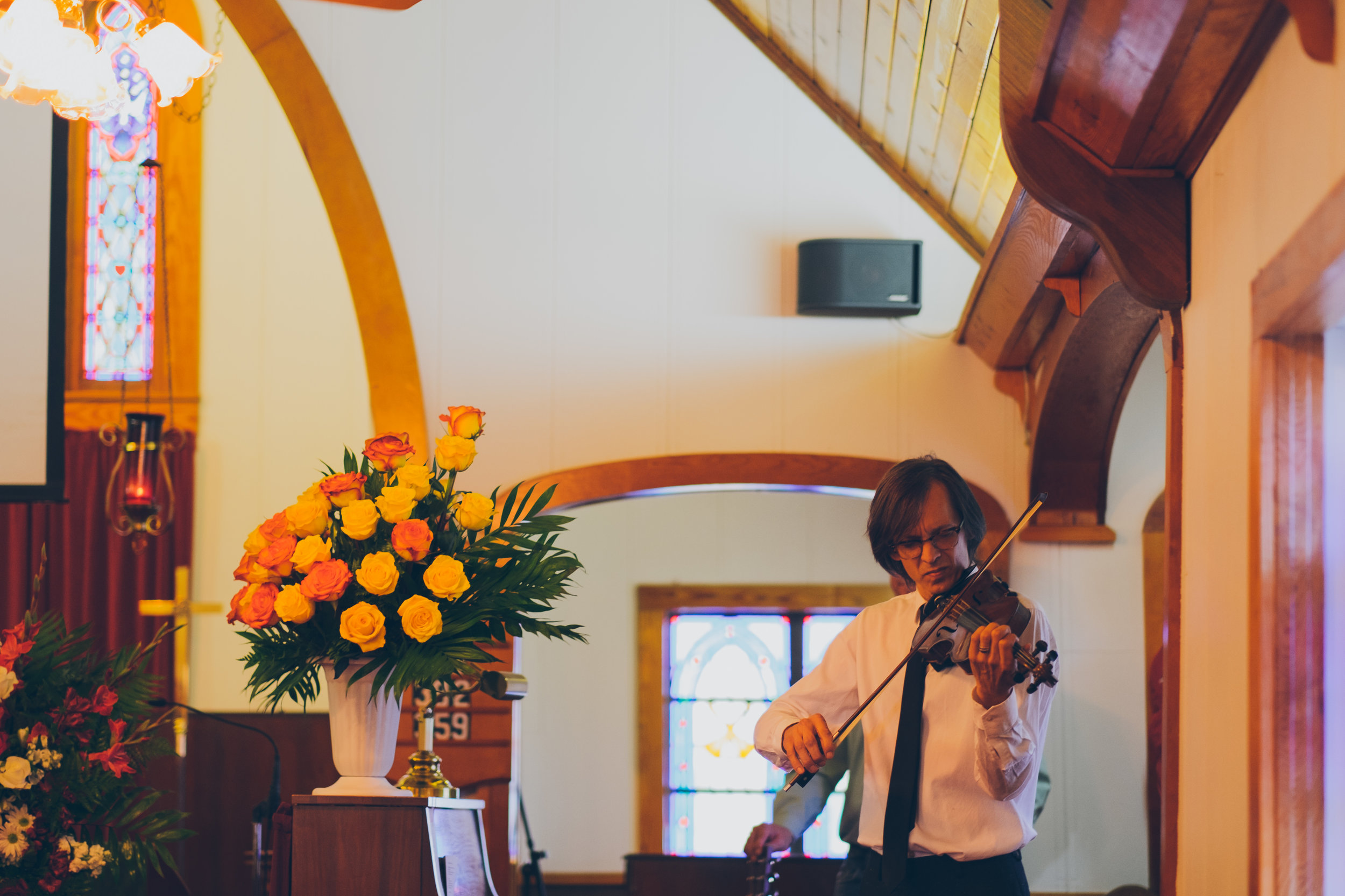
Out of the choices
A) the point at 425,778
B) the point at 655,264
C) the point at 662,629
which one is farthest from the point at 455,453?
the point at 662,629

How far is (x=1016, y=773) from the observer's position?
193cm

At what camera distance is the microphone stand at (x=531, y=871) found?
6.21 meters

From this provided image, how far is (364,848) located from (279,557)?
0.48 metres

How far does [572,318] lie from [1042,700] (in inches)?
125

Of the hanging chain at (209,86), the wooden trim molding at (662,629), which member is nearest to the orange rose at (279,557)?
the hanging chain at (209,86)

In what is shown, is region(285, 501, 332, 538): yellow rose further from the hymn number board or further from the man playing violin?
the hymn number board

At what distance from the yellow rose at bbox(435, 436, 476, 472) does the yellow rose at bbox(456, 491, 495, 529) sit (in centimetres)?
6

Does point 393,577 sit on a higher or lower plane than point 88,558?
higher

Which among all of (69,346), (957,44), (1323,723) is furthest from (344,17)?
(1323,723)

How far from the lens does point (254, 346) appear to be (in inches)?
221

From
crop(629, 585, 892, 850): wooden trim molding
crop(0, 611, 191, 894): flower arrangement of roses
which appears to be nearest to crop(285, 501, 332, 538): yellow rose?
crop(0, 611, 191, 894): flower arrangement of roses

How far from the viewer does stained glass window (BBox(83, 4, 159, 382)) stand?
235 inches

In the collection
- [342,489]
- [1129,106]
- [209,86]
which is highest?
[209,86]

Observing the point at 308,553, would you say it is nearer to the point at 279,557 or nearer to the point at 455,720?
the point at 279,557
